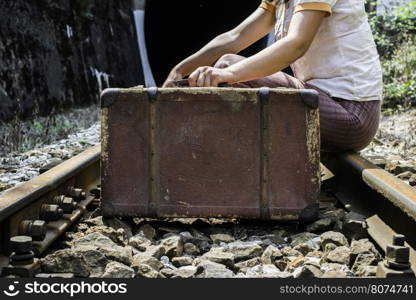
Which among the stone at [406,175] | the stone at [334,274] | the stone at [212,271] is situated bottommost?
the stone at [406,175]

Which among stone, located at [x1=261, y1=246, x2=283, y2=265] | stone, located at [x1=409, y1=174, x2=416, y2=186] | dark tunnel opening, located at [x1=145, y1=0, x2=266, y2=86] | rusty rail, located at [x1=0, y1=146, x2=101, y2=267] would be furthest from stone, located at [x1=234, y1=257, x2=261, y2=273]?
dark tunnel opening, located at [x1=145, y1=0, x2=266, y2=86]

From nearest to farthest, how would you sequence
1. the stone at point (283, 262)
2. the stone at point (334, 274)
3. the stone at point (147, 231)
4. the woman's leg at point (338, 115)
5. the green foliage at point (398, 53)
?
the stone at point (334, 274) < the stone at point (283, 262) < the stone at point (147, 231) < the woman's leg at point (338, 115) < the green foliage at point (398, 53)

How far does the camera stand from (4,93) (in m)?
5.55

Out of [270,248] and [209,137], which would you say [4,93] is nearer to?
[209,137]

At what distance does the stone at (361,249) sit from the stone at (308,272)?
0.66 ft

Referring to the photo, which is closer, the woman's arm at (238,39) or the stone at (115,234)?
the stone at (115,234)

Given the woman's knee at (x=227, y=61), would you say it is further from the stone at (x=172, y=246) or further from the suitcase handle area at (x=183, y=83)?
the stone at (x=172, y=246)

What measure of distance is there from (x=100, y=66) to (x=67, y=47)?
1218 millimetres

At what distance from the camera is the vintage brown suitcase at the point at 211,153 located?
7.55 feet

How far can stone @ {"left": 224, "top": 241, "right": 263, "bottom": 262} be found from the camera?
197cm

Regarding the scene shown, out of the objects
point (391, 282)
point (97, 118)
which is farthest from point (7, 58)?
point (391, 282)

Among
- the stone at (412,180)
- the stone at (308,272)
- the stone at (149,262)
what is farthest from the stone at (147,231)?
the stone at (412,180)

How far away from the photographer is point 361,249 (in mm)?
1923

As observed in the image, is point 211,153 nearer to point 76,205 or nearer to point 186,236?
point 186,236
